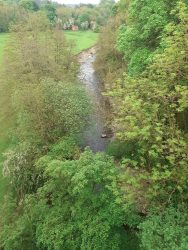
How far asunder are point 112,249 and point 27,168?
988 cm

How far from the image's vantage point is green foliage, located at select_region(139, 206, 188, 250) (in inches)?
525

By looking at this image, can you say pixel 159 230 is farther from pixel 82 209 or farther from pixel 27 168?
pixel 27 168

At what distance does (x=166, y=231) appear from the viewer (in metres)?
13.7

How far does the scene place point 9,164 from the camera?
2378cm

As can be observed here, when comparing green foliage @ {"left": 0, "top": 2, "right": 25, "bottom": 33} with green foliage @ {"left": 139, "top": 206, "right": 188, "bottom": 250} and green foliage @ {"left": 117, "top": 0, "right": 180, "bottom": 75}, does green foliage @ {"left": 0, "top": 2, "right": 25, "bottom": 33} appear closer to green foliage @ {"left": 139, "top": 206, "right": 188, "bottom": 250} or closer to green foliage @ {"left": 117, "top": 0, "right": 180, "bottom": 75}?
green foliage @ {"left": 117, "top": 0, "right": 180, "bottom": 75}

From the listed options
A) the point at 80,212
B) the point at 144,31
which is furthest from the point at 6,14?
the point at 80,212

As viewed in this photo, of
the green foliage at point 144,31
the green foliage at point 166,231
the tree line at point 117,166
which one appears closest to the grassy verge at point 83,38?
the green foliage at point 144,31

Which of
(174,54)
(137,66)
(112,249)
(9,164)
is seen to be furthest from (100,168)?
(137,66)

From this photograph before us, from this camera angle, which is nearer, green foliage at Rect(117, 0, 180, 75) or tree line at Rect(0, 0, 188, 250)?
tree line at Rect(0, 0, 188, 250)

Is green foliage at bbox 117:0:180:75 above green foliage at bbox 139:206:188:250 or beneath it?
above

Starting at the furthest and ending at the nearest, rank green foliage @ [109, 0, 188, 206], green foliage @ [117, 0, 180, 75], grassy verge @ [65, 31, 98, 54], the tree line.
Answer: grassy verge @ [65, 31, 98, 54], green foliage @ [117, 0, 180, 75], the tree line, green foliage @ [109, 0, 188, 206]

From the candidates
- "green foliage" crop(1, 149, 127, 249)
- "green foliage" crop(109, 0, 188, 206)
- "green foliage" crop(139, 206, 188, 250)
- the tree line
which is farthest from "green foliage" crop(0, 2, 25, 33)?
"green foliage" crop(139, 206, 188, 250)

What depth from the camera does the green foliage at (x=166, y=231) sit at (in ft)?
43.8

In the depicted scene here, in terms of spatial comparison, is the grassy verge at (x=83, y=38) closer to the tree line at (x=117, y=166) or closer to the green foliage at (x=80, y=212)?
the tree line at (x=117, y=166)
